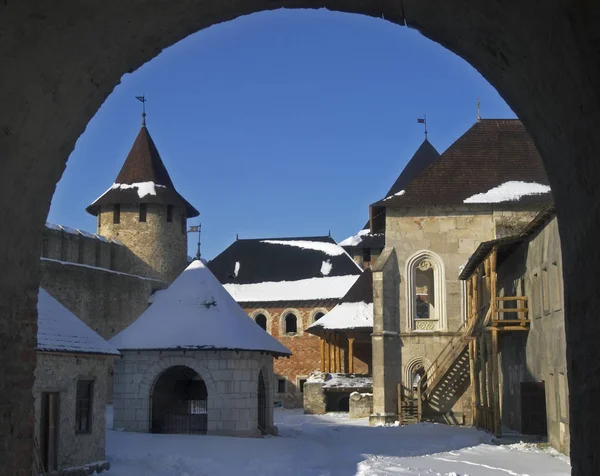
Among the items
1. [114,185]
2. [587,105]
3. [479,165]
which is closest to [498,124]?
[479,165]

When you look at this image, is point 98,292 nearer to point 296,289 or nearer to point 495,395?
point 296,289

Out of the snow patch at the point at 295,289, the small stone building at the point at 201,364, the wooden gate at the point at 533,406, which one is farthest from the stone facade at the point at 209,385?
the snow patch at the point at 295,289

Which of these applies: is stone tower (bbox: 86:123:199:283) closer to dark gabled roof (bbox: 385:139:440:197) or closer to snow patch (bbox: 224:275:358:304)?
snow patch (bbox: 224:275:358:304)

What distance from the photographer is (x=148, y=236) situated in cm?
4606

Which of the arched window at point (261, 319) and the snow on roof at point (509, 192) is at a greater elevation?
the snow on roof at point (509, 192)

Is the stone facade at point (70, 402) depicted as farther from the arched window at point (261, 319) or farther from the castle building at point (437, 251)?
the arched window at point (261, 319)

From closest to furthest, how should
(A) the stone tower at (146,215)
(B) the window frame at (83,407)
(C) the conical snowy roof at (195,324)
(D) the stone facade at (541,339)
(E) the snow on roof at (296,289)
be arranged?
(B) the window frame at (83,407)
(D) the stone facade at (541,339)
(C) the conical snowy roof at (195,324)
(A) the stone tower at (146,215)
(E) the snow on roof at (296,289)

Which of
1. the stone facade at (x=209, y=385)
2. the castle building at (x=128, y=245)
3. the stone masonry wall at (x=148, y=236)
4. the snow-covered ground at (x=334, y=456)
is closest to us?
the snow-covered ground at (x=334, y=456)

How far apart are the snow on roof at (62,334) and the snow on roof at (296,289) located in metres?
31.1

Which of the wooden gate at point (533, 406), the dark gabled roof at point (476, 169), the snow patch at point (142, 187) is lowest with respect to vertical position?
the wooden gate at point (533, 406)

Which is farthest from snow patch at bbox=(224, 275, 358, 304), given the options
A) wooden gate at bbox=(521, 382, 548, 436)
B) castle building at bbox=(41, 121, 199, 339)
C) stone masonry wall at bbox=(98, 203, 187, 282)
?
wooden gate at bbox=(521, 382, 548, 436)

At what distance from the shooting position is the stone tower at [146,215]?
45969mm

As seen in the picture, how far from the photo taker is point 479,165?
2920cm

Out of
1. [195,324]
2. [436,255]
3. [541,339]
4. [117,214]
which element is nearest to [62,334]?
[195,324]
